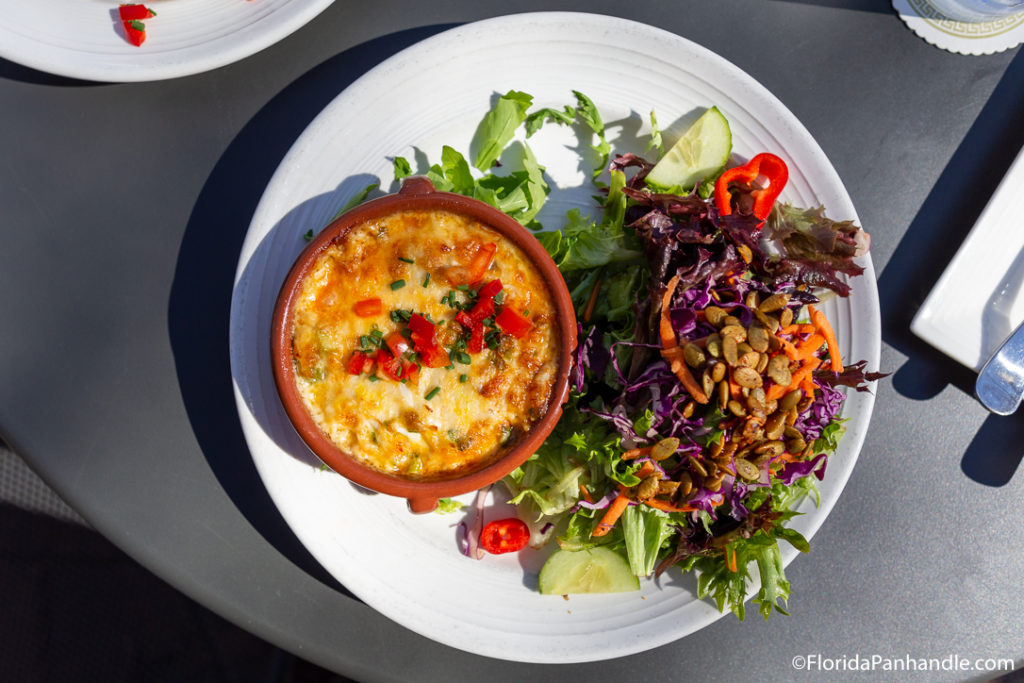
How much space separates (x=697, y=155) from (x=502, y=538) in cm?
146

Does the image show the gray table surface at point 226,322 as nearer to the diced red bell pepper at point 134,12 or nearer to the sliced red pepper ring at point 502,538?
the diced red bell pepper at point 134,12

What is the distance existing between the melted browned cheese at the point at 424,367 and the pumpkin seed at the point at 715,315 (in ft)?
1.66

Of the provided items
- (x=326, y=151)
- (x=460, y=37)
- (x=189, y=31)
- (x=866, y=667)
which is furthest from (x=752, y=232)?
(x=189, y=31)

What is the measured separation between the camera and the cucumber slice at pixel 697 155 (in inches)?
88.5

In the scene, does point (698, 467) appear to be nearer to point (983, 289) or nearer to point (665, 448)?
point (665, 448)

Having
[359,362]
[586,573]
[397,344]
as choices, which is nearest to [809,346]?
[586,573]

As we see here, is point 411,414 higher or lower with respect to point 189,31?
lower

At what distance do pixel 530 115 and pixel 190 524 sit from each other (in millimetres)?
1826

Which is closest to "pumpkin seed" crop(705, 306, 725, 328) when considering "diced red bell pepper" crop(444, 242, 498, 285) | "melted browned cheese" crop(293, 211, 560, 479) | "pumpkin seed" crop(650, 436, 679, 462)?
"pumpkin seed" crop(650, 436, 679, 462)

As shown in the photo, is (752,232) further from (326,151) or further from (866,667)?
(866,667)

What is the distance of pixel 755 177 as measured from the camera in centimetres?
229

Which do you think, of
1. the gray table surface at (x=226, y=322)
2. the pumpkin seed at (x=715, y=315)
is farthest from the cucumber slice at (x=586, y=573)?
the pumpkin seed at (x=715, y=315)

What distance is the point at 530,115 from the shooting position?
2316 mm

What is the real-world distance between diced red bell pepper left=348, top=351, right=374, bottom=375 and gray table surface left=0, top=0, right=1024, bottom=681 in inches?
26.6
